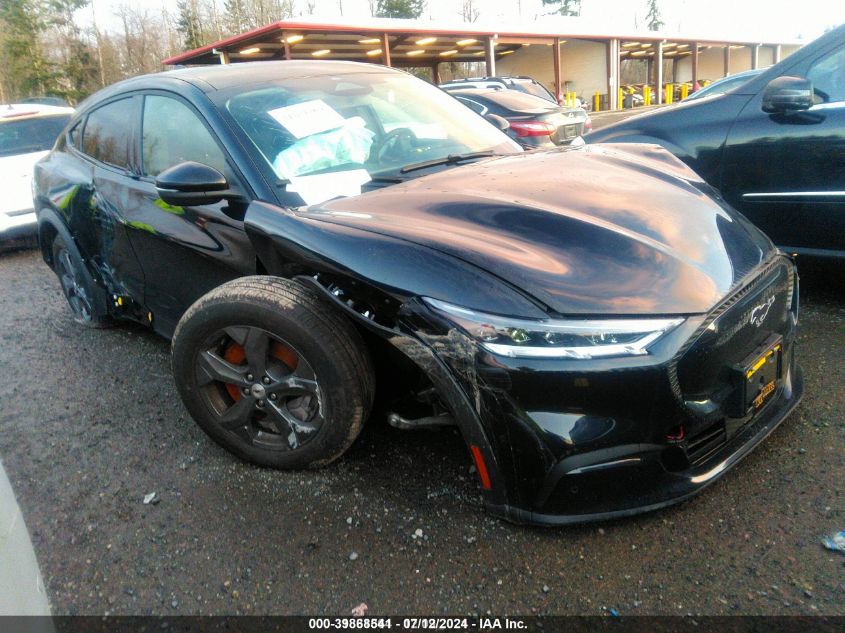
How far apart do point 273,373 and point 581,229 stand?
122 centimetres

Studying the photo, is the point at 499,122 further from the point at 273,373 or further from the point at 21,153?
the point at 21,153

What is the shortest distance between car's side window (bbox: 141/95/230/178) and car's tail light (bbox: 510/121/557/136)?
6022 mm

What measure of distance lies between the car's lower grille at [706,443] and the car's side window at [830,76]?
8.11 ft

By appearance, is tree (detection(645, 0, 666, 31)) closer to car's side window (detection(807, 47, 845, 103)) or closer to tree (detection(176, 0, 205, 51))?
tree (detection(176, 0, 205, 51))

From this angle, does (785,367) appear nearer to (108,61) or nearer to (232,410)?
(232,410)

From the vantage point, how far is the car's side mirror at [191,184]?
2566 millimetres

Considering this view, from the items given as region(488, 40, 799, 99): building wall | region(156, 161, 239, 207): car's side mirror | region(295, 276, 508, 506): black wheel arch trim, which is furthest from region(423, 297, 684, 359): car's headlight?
region(488, 40, 799, 99): building wall

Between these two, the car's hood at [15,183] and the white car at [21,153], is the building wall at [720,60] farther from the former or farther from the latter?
the car's hood at [15,183]

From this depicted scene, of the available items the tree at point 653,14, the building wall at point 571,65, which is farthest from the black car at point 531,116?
the tree at point 653,14

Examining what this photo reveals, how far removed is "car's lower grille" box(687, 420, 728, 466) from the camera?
6.50 ft

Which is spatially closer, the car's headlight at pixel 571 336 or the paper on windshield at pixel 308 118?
the car's headlight at pixel 571 336

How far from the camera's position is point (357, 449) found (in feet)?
9.00

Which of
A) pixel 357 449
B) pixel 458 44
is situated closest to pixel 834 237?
pixel 357 449

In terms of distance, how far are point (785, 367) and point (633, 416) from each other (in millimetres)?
862
